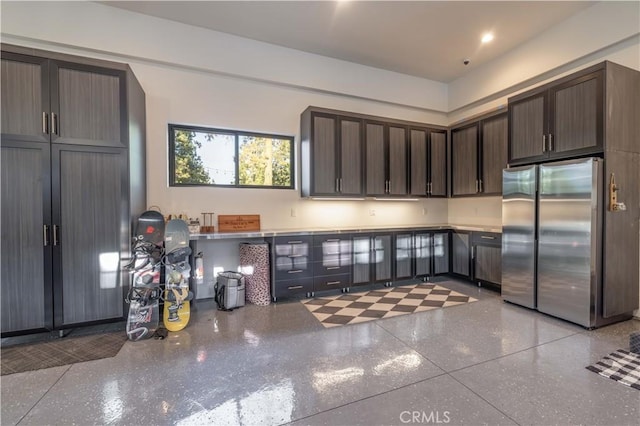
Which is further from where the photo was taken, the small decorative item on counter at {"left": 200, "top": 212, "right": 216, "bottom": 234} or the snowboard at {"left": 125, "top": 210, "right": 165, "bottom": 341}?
the small decorative item on counter at {"left": 200, "top": 212, "right": 216, "bottom": 234}

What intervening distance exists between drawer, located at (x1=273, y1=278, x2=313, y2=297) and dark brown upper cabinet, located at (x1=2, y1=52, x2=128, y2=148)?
254 cm

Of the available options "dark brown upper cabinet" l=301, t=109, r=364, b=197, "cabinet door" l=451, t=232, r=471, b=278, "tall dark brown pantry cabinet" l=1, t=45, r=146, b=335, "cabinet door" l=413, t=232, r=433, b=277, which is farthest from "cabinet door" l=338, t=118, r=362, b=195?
"tall dark brown pantry cabinet" l=1, t=45, r=146, b=335

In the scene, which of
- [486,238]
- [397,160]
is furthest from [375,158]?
[486,238]

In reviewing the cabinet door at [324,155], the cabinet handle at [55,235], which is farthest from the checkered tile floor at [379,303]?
the cabinet handle at [55,235]

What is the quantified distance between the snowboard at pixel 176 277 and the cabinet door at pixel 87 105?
1.11 metres

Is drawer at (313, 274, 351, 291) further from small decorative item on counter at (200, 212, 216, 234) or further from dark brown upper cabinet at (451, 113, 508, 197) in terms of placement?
dark brown upper cabinet at (451, 113, 508, 197)

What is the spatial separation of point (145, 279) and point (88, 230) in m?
0.77

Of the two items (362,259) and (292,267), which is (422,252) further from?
(292,267)

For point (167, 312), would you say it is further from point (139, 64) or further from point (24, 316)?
point (139, 64)

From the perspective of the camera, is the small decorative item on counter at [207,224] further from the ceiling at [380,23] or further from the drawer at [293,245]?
the ceiling at [380,23]

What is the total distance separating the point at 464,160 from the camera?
5.21 metres

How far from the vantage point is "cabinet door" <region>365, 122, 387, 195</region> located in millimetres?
4785

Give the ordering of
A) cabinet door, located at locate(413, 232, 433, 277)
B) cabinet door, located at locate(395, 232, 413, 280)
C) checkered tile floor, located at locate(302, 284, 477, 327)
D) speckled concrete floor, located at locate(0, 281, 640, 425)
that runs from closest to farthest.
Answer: speckled concrete floor, located at locate(0, 281, 640, 425) → checkered tile floor, located at locate(302, 284, 477, 327) → cabinet door, located at locate(395, 232, 413, 280) → cabinet door, located at locate(413, 232, 433, 277)

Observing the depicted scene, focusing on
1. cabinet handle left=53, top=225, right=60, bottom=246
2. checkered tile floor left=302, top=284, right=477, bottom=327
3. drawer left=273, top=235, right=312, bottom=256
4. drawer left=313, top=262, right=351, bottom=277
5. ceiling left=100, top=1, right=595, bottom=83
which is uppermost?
ceiling left=100, top=1, right=595, bottom=83
